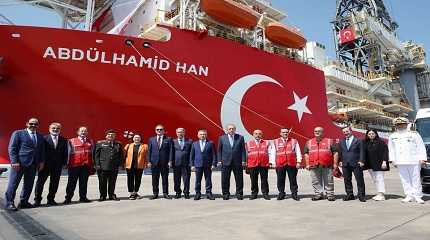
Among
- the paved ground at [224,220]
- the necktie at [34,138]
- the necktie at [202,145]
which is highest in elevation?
the necktie at [34,138]

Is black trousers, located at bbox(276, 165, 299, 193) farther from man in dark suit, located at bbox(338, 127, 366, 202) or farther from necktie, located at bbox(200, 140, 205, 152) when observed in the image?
necktie, located at bbox(200, 140, 205, 152)

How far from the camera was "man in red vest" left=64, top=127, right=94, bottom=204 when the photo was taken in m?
6.29

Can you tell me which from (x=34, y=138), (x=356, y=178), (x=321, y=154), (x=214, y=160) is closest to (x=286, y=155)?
(x=321, y=154)

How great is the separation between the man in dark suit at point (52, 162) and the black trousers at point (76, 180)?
18 cm

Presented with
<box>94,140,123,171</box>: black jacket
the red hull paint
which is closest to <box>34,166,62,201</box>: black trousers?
<box>94,140,123,171</box>: black jacket

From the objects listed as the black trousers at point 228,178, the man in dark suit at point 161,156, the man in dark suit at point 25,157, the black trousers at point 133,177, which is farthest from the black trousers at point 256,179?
the man in dark suit at point 25,157

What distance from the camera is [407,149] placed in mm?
5828

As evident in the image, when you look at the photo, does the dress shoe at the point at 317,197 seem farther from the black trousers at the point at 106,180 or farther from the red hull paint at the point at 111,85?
the red hull paint at the point at 111,85

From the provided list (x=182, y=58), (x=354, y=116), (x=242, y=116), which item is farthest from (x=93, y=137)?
(x=354, y=116)

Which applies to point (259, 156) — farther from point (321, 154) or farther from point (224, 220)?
point (224, 220)

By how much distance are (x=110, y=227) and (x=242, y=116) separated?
28.8ft

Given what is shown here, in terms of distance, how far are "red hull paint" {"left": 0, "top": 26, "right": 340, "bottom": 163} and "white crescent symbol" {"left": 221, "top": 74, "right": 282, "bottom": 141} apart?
16 cm

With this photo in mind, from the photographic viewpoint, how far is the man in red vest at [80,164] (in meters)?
6.29

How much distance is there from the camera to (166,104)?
36.0 ft
